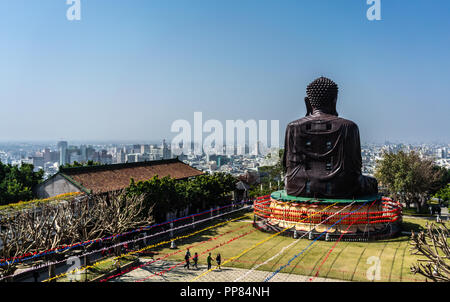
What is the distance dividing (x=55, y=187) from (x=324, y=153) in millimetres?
26409

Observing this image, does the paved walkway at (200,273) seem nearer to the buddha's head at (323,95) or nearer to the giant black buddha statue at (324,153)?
the giant black buddha statue at (324,153)

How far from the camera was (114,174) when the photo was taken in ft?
133

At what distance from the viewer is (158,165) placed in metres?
49.1

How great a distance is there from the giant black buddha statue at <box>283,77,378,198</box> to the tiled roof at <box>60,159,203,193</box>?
56.3 feet

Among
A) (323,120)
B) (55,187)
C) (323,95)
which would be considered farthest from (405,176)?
(55,187)

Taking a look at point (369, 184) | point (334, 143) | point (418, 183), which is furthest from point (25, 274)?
point (418, 183)

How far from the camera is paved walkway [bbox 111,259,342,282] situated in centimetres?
2116

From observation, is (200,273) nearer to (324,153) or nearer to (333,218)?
(333,218)

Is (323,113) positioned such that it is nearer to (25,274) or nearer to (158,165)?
(158,165)

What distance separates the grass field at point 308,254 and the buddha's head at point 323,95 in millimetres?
13860

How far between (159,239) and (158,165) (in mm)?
18573

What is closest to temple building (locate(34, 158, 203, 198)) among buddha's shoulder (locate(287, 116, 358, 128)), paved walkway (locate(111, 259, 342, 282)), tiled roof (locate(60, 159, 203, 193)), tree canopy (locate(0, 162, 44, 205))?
tiled roof (locate(60, 159, 203, 193))
